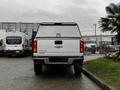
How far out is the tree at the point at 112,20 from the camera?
62.9 feet

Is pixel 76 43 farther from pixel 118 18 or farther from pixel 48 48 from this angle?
pixel 118 18

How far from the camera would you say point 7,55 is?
38000mm

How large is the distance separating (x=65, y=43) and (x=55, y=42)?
1.50 ft

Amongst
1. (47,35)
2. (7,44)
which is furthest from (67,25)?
(7,44)

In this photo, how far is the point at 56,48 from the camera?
47.2 feet

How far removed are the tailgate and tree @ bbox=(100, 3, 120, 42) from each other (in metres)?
A: 5.47

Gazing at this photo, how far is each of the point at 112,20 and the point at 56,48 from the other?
628cm

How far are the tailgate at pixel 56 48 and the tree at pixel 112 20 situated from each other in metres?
5.47

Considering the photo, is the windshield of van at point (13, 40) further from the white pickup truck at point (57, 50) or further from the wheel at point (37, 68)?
the white pickup truck at point (57, 50)

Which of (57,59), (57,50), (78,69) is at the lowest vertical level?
(78,69)

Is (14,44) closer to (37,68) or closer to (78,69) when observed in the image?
(37,68)

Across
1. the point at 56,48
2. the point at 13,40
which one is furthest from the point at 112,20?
the point at 13,40

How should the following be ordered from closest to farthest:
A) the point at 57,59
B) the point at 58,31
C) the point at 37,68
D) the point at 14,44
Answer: the point at 57,59
the point at 58,31
the point at 37,68
the point at 14,44

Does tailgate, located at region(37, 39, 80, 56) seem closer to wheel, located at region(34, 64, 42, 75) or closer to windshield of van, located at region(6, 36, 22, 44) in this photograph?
wheel, located at region(34, 64, 42, 75)
